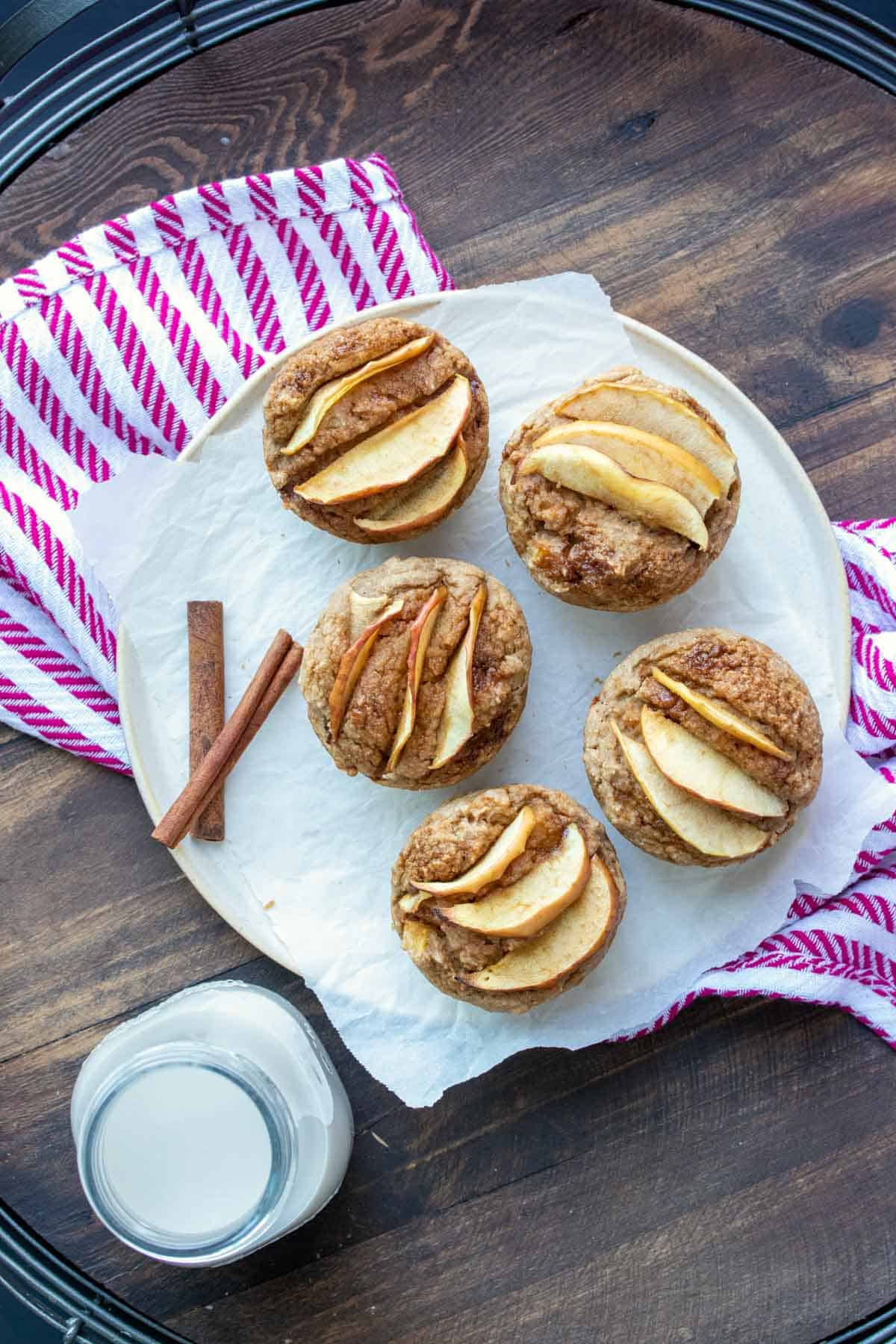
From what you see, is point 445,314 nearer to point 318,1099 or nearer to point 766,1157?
point 318,1099

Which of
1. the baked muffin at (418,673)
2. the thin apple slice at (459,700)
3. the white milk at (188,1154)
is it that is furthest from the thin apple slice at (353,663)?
the white milk at (188,1154)

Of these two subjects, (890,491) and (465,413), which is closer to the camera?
(465,413)

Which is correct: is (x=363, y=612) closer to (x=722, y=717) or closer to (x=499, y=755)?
(x=499, y=755)

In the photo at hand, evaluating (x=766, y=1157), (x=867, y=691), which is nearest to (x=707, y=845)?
(x=867, y=691)

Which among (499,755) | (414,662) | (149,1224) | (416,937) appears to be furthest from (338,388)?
(149,1224)

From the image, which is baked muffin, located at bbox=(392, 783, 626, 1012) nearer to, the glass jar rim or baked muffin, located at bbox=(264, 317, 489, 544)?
the glass jar rim

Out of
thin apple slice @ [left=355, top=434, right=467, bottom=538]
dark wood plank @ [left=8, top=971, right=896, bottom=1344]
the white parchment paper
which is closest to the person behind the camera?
thin apple slice @ [left=355, top=434, right=467, bottom=538]

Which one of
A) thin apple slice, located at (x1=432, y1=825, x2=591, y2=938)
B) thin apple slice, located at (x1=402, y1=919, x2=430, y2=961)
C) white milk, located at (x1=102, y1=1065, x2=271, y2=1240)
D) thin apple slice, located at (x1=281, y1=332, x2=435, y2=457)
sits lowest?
white milk, located at (x1=102, y1=1065, x2=271, y2=1240)

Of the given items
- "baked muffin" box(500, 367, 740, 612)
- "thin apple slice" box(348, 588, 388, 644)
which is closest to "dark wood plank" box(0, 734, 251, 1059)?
"thin apple slice" box(348, 588, 388, 644)
